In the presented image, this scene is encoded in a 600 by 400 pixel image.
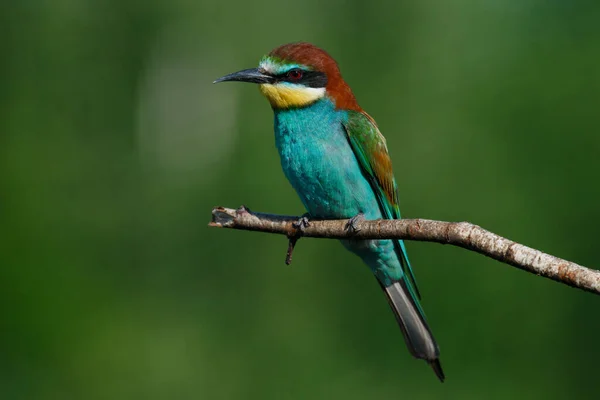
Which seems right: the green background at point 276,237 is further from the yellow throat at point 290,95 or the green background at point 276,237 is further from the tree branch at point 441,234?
the tree branch at point 441,234

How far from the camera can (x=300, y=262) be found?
677cm

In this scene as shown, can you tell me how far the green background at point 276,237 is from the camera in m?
5.98


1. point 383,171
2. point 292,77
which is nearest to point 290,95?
point 292,77

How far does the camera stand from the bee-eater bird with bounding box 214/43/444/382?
372 cm

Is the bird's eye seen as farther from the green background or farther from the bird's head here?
the green background

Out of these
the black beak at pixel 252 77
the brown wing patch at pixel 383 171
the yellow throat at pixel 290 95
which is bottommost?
the brown wing patch at pixel 383 171

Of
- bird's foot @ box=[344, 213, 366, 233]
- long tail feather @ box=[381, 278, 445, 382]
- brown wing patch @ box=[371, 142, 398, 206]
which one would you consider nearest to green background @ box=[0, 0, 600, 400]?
long tail feather @ box=[381, 278, 445, 382]

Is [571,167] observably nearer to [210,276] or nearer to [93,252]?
[210,276]

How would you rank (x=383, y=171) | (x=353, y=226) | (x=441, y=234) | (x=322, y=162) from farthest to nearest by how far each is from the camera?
(x=383, y=171)
(x=322, y=162)
(x=353, y=226)
(x=441, y=234)

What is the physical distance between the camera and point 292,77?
380 cm

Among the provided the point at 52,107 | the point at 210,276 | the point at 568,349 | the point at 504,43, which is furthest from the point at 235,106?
the point at 568,349

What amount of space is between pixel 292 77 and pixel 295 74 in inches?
0.7

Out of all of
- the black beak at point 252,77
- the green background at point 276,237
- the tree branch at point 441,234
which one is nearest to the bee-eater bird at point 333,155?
the black beak at point 252,77

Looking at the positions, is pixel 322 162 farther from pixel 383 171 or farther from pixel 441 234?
pixel 441 234
